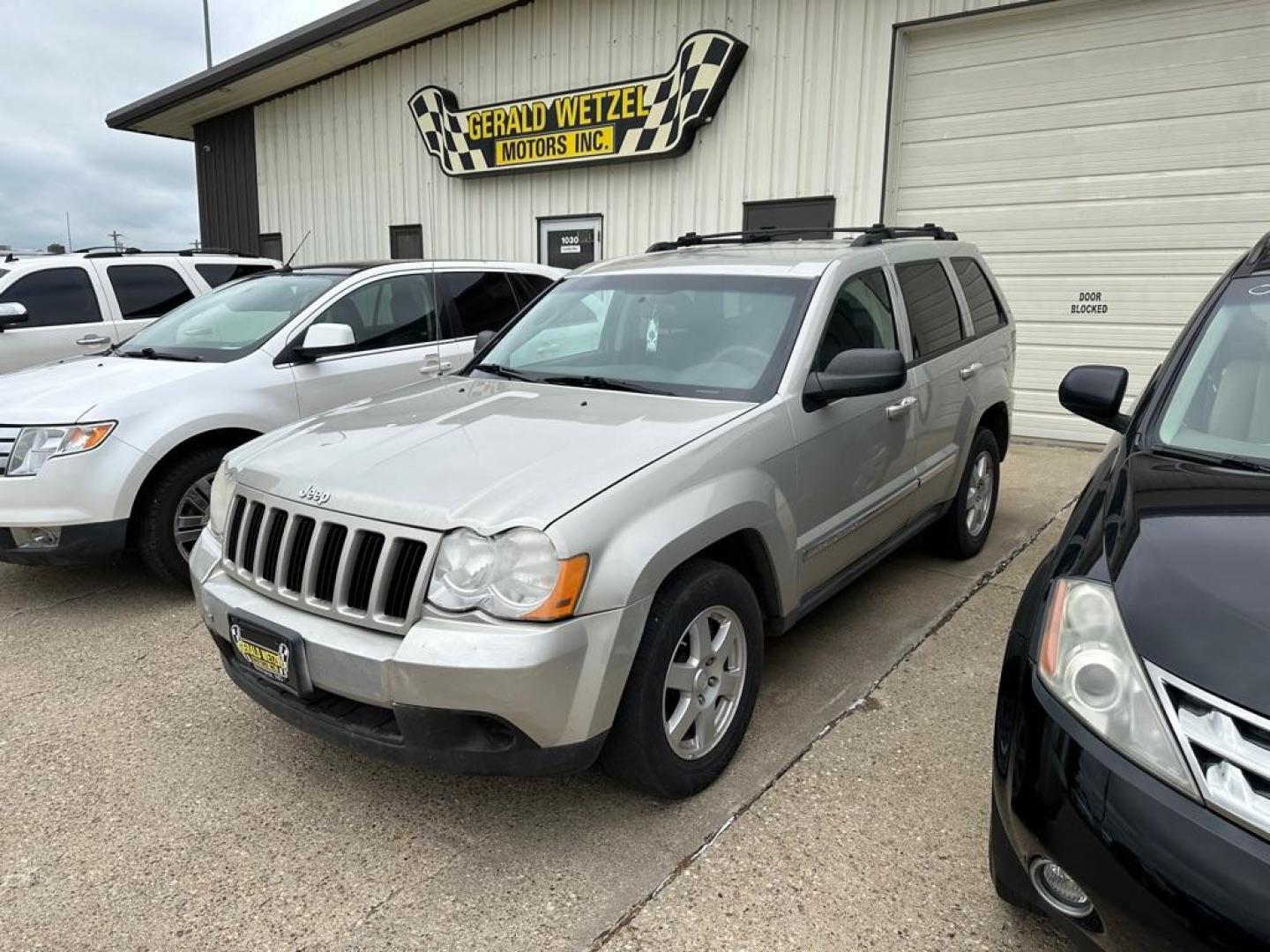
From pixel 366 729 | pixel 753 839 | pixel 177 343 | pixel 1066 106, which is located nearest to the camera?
pixel 366 729

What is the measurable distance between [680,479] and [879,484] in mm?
1449

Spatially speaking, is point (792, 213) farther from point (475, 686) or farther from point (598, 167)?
point (475, 686)

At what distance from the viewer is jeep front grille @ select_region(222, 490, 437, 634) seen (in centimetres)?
241

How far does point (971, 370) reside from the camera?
461cm

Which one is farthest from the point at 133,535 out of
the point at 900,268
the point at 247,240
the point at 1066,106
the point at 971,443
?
the point at 247,240

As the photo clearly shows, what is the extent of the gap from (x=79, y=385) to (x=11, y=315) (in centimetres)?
332

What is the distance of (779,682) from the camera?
3.60 metres

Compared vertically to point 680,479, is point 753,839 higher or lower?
lower

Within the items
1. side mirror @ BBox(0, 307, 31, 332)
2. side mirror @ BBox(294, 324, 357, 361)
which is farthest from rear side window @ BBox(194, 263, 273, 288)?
side mirror @ BBox(294, 324, 357, 361)

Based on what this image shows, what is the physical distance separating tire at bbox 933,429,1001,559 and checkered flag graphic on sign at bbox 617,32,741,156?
5.81 metres

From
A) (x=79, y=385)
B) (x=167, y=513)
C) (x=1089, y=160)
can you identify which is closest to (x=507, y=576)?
(x=167, y=513)

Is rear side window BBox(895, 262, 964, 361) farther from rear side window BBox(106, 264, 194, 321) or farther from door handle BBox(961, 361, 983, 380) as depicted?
rear side window BBox(106, 264, 194, 321)

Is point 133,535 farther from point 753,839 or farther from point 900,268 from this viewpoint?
point 900,268

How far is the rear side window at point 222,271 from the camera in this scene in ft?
26.7
